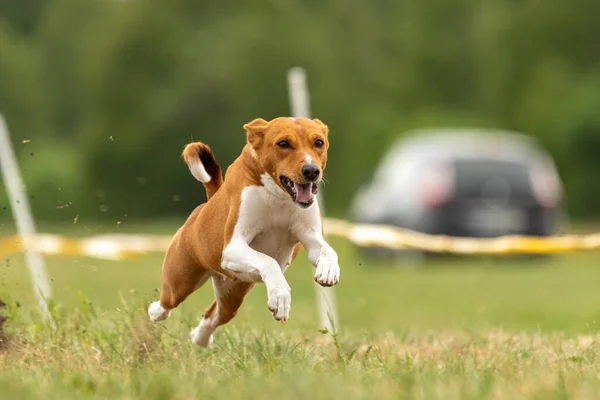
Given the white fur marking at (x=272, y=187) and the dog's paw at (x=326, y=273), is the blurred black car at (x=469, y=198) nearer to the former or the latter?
the white fur marking at (x=272, y=187)

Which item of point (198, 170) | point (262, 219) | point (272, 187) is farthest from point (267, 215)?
point (198, 170)

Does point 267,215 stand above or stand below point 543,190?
above

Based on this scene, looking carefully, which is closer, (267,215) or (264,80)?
(267,215)

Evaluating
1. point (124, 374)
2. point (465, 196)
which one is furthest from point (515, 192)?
point (124, 374)

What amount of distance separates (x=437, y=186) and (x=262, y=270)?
37.3ft

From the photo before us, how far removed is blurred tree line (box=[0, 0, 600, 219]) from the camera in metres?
38.6

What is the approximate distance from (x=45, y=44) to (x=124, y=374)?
158ft

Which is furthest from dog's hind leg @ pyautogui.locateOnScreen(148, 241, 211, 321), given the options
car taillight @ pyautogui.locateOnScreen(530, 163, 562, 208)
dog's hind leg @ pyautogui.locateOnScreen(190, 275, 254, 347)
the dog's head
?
car taillight @ pyautogui.locateOnScreen(530, 163, 562, 208)

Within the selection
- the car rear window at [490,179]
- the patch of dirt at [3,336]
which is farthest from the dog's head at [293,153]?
the car rear window at [490,179]

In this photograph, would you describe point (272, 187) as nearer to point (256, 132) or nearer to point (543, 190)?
point (256, 132)

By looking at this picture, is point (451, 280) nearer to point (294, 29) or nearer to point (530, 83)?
point (530, 83)

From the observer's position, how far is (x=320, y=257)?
18.0 ft

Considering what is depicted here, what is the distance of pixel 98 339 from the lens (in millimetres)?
6465

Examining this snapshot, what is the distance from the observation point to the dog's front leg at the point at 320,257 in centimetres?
534
